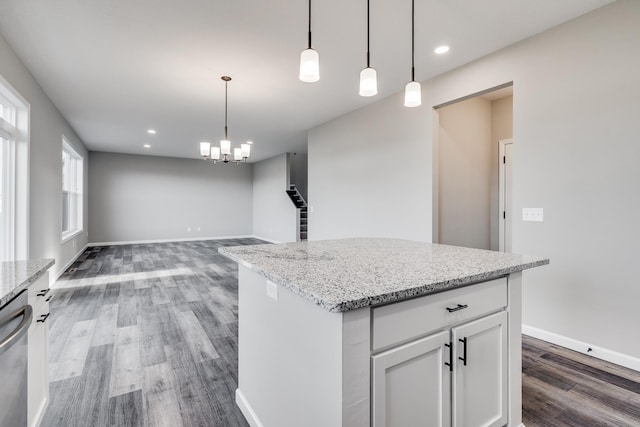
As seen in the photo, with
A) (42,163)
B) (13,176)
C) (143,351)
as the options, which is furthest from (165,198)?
(143,351)

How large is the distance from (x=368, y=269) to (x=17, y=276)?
4.88ft

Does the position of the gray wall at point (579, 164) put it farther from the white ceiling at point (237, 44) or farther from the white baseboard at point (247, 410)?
the white baseboard at point (247, 410)

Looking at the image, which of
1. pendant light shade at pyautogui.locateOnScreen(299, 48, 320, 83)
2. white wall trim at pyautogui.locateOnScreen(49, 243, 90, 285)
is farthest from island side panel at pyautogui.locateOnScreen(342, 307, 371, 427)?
white wall trim at pyautogui.locateOnScreen(49, 243, 90, 285)

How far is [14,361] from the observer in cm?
116

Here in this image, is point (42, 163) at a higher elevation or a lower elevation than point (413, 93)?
lower

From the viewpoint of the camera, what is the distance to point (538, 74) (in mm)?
2703

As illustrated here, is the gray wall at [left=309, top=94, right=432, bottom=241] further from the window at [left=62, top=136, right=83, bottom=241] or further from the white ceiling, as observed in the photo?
the window at [left=62, top=136, right=83, bottom=241]

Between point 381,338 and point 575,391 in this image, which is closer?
point 381,338

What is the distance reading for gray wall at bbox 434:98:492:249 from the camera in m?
3.85

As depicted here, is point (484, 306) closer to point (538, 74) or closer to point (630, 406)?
point (630, 406)

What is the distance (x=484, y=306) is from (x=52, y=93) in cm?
547

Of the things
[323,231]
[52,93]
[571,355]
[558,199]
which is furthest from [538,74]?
[52,93]

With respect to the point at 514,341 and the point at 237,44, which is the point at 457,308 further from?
the point at 237,44

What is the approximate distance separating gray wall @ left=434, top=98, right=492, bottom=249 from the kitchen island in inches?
90.1
